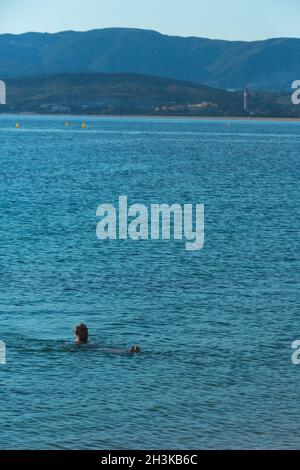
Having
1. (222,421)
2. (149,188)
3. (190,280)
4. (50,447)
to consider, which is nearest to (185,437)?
(222,421)

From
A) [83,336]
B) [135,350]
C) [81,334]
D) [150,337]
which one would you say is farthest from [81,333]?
[150,337]

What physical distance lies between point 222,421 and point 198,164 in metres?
148

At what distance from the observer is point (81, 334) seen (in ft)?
149

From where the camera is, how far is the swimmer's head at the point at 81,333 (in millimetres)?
45094

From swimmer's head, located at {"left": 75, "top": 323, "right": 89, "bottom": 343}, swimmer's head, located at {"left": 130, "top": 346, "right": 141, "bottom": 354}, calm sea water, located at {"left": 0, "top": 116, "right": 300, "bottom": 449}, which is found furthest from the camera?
swimmer's head, located at {"left": 75, "top": 323, "right": 89, "bottom": 343}

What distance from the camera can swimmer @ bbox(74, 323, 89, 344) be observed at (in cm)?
4512

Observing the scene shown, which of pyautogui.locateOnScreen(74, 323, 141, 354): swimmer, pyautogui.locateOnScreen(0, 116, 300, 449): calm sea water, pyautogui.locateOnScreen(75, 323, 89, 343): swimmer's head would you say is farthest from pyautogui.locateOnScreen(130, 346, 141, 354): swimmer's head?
pyautogui.locateOnScreen(75, 323, 89, 343): swimmer's head

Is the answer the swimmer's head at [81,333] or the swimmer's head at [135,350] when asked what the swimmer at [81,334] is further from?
the swimmer's head at [135,350]

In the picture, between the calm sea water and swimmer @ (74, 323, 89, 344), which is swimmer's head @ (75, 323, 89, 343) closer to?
swimmer @ (74, 323, 89, 344)

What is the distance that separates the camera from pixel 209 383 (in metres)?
41.4

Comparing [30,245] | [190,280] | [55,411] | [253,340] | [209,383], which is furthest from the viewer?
[30,245]

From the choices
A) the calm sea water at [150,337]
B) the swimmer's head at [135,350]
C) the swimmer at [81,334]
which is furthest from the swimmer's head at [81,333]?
the swimmer's head at [135,350]

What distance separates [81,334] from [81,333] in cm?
5
